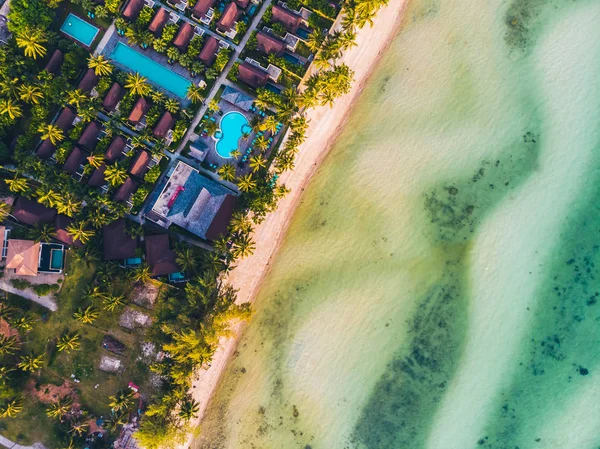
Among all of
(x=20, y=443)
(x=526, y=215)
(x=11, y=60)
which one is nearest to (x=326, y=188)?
(x=526, y=215)

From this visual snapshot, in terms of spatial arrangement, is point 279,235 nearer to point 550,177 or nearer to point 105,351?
point 105,351

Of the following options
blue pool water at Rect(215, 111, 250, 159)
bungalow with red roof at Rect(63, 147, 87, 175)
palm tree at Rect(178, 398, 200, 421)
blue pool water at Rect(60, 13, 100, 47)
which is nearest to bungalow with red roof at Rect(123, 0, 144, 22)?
blue pool water at Rect(60, 13, 100, 47)

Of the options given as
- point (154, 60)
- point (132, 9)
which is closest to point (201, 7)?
point (132, 9)

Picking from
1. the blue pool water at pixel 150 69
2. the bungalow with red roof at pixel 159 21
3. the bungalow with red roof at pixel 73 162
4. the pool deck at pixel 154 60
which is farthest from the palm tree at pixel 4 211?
the bungalow with red roof at pixel 159 21

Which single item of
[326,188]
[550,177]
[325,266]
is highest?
[550,177]

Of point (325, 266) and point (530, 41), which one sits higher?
point (530, 41)

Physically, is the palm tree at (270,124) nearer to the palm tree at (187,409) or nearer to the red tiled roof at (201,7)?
the red tiled roof at (201,7)

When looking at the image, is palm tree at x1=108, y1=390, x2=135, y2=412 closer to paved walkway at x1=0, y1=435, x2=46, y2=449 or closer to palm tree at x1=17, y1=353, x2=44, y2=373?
palm tree at x1=17, y1=353, x2=44, y2=373
